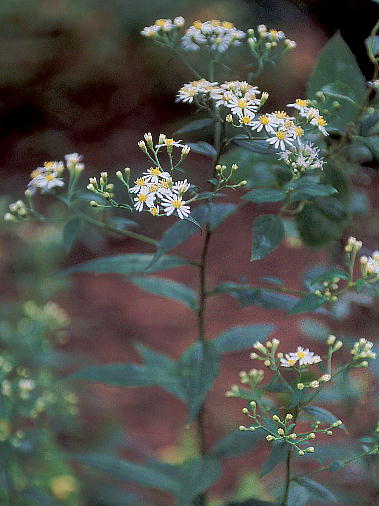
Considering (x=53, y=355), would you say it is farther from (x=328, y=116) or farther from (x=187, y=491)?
(x=328, y=116)

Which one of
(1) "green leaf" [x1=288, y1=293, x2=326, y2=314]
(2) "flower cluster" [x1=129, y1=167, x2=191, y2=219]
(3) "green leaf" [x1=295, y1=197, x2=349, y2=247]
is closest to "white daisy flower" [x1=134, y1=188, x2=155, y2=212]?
(2) "flower cluster" [x1=129, y1=167, x2=191, y2=219]

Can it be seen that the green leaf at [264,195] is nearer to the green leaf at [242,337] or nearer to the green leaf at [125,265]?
the green leaf at [125,265]

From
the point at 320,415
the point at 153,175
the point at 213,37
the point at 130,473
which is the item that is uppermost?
the point at 213,37

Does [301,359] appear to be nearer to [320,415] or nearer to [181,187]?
[320,415]

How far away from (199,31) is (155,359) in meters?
0.77

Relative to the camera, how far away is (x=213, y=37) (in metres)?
1.22

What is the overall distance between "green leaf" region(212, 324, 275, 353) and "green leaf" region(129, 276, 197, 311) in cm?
11

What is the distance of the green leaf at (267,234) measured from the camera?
3.70ft

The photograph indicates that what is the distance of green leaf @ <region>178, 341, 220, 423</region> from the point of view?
3.85 ft

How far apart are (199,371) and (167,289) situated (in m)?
0.27

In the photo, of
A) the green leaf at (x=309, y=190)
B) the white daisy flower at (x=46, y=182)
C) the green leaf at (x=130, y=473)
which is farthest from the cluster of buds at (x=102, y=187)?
the green leaf at (x=130, y=473)

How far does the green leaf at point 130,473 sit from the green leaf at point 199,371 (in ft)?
1.38

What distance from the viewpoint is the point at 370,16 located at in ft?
9.85

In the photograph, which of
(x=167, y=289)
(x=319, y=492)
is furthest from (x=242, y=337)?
(x=319, y=492)
